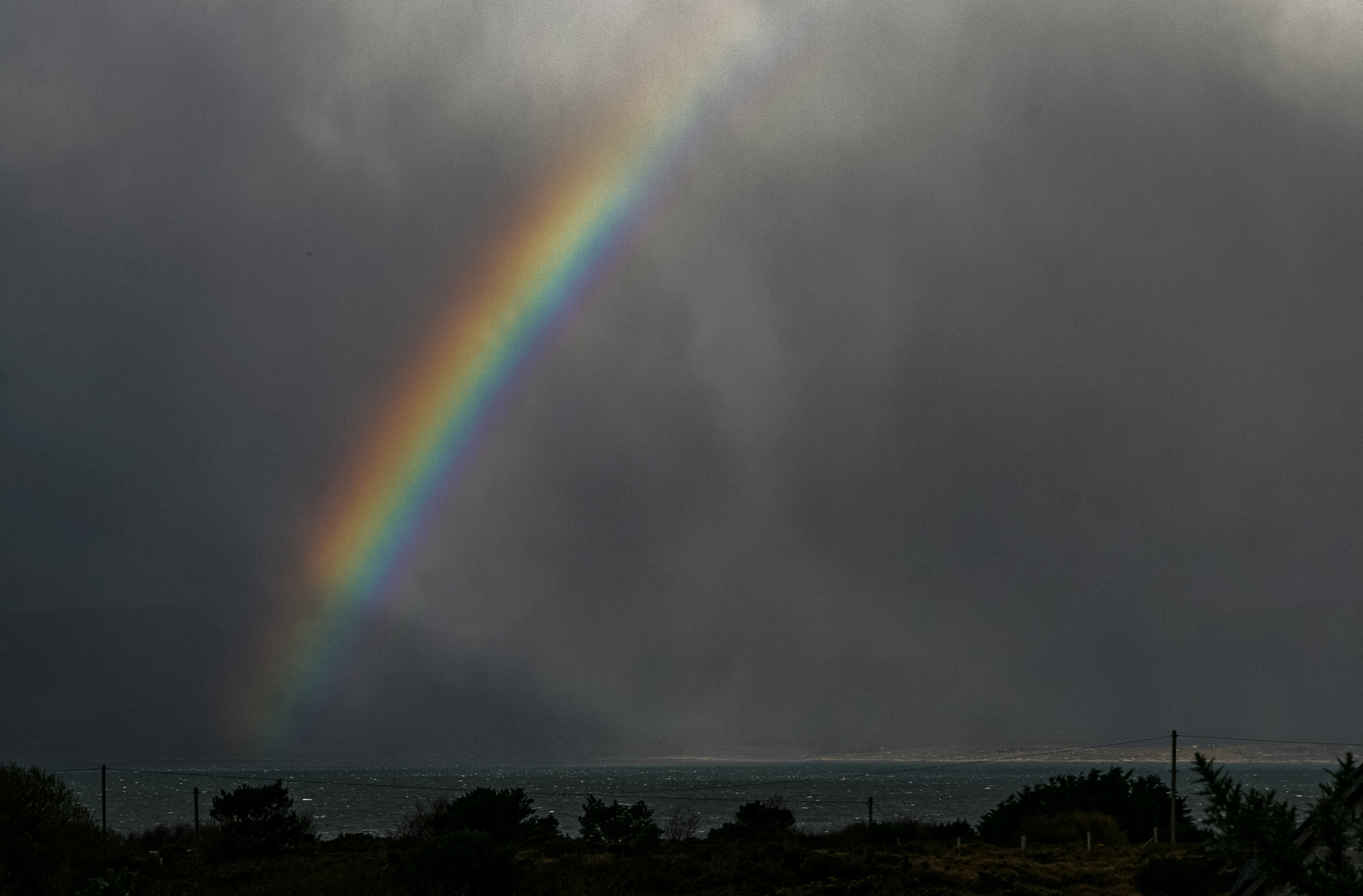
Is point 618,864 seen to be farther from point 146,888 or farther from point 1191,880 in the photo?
point 1191,880

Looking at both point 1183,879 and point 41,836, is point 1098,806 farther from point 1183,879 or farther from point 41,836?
point 41,836

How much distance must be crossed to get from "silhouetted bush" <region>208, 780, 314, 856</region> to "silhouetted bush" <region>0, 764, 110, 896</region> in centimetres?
1520

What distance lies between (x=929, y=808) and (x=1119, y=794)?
59213 mm

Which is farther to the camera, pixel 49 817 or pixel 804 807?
pixel 804 807

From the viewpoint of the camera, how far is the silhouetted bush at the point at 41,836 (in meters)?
19.5

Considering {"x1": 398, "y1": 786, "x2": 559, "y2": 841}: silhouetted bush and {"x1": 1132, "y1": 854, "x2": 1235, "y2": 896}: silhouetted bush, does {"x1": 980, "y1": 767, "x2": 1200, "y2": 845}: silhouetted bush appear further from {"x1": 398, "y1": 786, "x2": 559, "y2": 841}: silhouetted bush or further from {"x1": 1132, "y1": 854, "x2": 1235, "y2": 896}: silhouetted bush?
{"x1": 398, "y1": 786, "x2": 559, "y2": 841}: silhouetted bush

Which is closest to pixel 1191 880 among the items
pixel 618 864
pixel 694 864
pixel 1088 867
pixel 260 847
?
pixel 1088 867

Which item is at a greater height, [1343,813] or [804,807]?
[1343,813]

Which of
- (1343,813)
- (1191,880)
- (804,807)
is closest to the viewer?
(1343,813)

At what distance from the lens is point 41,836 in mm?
21594

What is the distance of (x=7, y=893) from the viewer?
724 inches

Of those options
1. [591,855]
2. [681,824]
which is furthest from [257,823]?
[681,824]

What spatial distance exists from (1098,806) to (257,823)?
34.7 meters

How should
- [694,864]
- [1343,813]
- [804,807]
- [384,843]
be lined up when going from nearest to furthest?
[1343,813] < [694,864] < [384,843] < [804,807]
